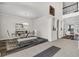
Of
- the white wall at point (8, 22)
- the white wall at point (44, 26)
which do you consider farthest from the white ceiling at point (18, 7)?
the white wall at point (44, 26)

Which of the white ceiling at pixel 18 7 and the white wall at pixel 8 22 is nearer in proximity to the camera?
the white ceiling at pixel 18 7

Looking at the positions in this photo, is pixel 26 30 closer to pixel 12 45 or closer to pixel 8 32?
pixel 8 32

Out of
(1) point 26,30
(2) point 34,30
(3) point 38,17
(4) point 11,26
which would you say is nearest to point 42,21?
(3) point 38,17

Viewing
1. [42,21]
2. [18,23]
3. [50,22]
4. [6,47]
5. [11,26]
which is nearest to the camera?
[6,47]

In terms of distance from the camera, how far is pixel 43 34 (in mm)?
6344

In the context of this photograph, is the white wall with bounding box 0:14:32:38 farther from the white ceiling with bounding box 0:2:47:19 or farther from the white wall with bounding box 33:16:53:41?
the white wall with bounding box 33:16:53:41

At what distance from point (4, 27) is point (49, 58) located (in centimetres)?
332

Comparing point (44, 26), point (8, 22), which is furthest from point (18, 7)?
point (44, 26)

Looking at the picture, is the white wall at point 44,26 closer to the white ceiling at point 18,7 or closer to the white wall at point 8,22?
the white wall at point 8,22

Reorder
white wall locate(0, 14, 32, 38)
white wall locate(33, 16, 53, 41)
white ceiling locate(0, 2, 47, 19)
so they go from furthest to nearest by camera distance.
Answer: white wall locate(33, 16, 53, 41) < white wall locate(0, 14, 32, 38) < white ceiling locate(0, 2, 47, 19)

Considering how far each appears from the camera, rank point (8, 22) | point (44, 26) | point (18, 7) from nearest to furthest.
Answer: point (18, 7) < point (8, 22) < point (44, 26)

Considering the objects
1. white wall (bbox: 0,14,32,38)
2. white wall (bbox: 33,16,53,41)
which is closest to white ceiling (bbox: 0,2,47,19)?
white wall (bbox: 0,14,32,38)

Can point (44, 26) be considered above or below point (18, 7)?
below

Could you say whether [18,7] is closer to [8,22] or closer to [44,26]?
[8,22]
